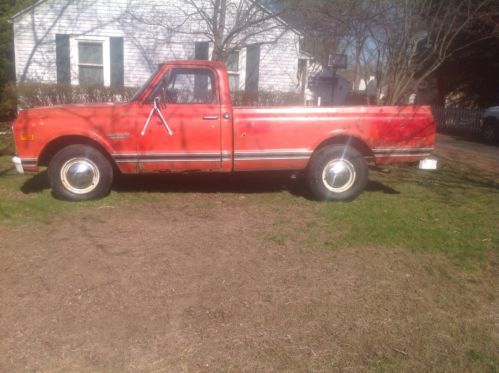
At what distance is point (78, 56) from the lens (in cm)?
1399

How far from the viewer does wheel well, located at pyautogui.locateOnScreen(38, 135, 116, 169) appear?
587cm

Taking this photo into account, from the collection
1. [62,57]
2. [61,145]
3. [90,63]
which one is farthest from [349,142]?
[62,57]

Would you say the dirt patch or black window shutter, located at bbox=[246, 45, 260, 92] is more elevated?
black window shutter, located at bbox=[246, 45, 260, 92]

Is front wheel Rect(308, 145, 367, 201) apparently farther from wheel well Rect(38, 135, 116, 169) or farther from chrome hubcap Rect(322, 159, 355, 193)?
wheel well Rect(38, 135, 116, 169)

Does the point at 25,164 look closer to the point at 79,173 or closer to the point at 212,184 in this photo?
the point at 79,173

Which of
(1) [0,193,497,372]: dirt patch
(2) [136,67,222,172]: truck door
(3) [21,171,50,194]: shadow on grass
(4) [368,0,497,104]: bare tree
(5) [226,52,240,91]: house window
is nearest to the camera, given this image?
(1) [0,193,497,372]: dirt patch

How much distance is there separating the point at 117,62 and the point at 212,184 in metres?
8.80

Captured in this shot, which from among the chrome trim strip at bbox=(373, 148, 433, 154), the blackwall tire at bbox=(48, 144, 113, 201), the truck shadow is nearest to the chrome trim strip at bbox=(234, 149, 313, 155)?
the truck shadow

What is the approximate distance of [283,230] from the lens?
5.13 meters

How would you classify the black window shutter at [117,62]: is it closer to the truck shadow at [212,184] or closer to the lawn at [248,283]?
the truck shadow at [212,184]

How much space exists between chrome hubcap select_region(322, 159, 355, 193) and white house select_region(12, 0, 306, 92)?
27.6 feet

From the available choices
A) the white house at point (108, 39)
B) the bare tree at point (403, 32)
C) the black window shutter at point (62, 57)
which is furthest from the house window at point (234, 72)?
the bare tree at point (403, 32)

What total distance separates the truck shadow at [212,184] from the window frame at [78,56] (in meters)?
7.18

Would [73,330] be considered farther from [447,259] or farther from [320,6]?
[320,6]
